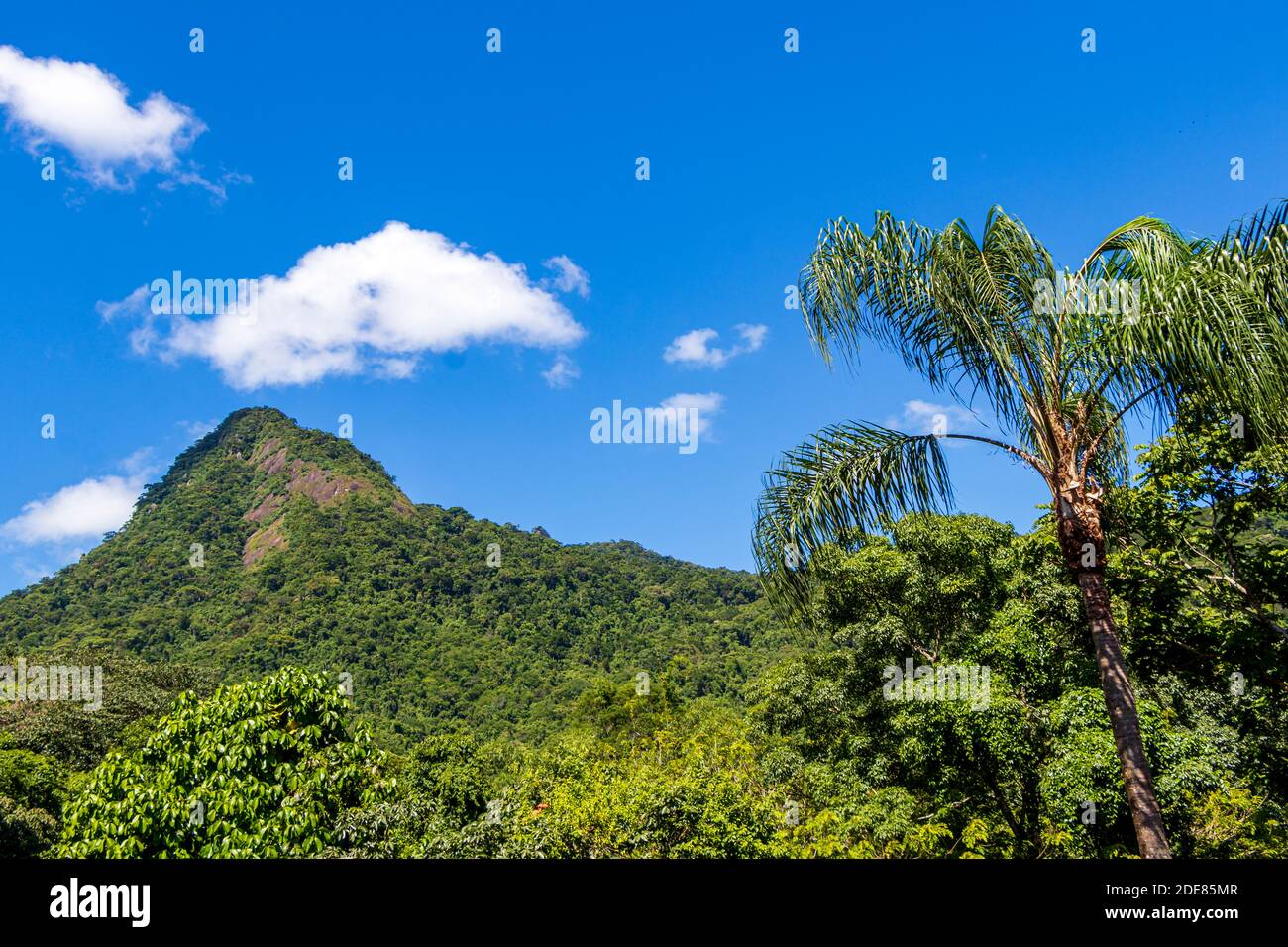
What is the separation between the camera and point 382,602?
259 ft

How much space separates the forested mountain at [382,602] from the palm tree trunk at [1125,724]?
38.7 metres

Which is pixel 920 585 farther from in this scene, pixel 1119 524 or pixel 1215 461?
pixel 1215 461

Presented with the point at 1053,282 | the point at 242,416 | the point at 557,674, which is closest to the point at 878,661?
the point at 1053,282

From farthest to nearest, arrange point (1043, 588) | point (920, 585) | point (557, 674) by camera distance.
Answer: point (557, 674) < point (920, 585) < point (1043, 588)

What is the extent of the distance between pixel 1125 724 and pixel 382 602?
79.4 m

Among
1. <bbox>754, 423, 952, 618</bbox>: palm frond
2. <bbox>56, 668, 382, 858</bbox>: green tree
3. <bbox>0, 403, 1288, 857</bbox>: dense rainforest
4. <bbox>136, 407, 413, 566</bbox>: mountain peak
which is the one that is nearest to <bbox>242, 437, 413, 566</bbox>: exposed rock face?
<bbox>136, 407, 413, 566</bbox>: mountain peak

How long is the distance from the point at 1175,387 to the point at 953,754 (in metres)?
8.41

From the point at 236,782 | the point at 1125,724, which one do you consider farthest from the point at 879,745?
the point at 236,782

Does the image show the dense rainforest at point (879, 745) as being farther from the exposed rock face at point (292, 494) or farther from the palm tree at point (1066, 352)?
the exposed rock face at point (292, 494)

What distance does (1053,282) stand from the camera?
5.61 metres

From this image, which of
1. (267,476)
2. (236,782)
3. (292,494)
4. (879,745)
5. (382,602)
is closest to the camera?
(236,782)

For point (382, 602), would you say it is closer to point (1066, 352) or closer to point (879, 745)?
point (879, 745)

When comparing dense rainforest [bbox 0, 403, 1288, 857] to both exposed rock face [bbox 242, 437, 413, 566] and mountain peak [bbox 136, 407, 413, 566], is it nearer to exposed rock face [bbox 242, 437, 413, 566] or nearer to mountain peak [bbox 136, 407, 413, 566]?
exposed rock face [bbox 242, 437, 413, 566]

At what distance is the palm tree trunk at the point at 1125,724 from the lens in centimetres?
482
